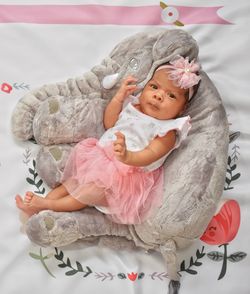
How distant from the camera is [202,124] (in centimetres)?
145

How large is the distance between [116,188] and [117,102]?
0.26 metres

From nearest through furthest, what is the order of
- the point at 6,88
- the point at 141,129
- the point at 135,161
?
the point at 135,161
the point at 141,129
the point at 6,88

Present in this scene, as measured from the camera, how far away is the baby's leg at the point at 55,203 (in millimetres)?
1390

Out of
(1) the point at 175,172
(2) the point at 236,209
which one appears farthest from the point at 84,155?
(2) the point at 236,209

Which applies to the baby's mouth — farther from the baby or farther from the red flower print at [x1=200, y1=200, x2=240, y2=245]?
the red flower print at [x1=200, y1=200, x2=240, y2=245]

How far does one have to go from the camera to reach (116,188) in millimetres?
1365

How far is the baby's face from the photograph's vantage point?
138cm

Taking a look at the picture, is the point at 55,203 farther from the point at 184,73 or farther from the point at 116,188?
the point at 184,73

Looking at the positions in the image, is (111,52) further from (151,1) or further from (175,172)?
(175,172)

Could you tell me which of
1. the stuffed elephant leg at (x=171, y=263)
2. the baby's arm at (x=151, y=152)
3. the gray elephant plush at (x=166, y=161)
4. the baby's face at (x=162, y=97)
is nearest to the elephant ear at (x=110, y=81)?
the gray elephant plush at (x=166, y=161)

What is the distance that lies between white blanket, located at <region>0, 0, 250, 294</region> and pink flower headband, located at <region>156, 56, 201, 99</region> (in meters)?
0.30

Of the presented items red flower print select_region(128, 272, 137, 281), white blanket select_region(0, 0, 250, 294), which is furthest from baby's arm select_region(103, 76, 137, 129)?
red flower print select_region(128, 272, 137, 281)

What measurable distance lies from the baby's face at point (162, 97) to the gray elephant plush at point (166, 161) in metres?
0.06

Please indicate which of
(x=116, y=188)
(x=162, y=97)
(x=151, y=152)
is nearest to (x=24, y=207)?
(x=116, y=188)
